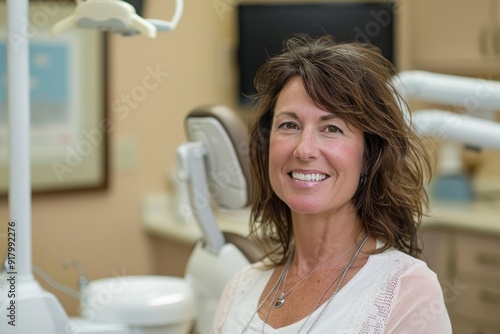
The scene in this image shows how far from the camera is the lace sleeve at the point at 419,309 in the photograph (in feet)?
4.02

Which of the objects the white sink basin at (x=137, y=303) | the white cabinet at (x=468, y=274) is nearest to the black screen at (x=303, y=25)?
the white cabinet at (x=468, y=274)

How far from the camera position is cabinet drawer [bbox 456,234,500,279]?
2.91m

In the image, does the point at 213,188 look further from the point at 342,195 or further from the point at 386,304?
the point at 386,304

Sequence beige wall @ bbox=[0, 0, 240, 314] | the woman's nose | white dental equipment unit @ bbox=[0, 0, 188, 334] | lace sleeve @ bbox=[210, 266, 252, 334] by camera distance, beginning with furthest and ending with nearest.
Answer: beige wall @ bbox=[0, 0, 240, 314] → lace sleeve @ bbox=[210, 266, 252, 334] → white dental equipment unit @ bbox=[0, 0, 188, 334] → the woman's nose

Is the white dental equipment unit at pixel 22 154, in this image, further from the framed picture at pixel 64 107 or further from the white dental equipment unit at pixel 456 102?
the framed picture at pixel 64 107

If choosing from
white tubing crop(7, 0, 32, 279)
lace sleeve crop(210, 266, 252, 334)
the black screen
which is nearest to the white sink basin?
lace sleeve crop(210, 266, 252, 334)

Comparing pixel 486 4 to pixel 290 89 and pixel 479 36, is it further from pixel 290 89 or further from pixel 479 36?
pixel 290 89

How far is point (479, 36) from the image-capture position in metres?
3.30

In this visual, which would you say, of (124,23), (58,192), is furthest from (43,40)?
(124,23)

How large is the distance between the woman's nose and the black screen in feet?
6.64

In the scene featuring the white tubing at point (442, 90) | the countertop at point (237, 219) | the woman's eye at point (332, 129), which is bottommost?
the countertop at point (237, 219)

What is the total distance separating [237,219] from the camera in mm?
3123

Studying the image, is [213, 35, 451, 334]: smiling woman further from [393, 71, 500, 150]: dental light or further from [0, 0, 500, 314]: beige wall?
[0, 0, 500, 314]: beige wall

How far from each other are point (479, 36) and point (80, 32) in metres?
1.70
